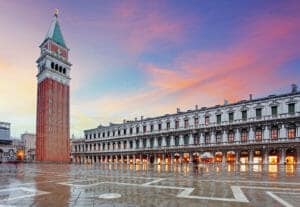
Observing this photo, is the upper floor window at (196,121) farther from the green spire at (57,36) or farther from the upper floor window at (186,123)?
the green spire at (57,36)

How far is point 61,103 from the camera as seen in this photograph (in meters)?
90.8

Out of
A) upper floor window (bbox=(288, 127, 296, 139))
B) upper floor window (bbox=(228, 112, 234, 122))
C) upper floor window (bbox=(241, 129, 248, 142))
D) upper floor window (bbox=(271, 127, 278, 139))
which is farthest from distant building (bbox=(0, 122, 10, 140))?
upper floor window (bbox=(288, 127, 296, 139))

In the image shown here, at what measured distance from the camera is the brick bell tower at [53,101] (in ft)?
283

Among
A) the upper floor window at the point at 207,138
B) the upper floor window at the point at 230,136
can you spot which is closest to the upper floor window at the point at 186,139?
the upper floor window at the point at 207,138

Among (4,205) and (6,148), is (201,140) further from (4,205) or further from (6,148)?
(6,148)

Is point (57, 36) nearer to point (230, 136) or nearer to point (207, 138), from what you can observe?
point (207, 138)

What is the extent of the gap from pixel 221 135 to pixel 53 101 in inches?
1935

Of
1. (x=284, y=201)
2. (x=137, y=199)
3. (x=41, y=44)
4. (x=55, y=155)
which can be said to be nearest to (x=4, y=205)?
(x=137, y=199)

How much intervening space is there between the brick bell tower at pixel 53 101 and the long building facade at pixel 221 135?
16094mm

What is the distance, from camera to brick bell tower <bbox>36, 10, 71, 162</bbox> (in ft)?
283

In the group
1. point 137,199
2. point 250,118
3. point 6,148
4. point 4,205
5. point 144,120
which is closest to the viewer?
point 4,205

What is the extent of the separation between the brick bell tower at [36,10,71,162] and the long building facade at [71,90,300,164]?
634 inches

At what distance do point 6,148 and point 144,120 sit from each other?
73.5 m

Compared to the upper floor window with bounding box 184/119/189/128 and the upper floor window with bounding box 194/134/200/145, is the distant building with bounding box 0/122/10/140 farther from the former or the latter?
the upper floor window with bounding box 194/134/200/145
